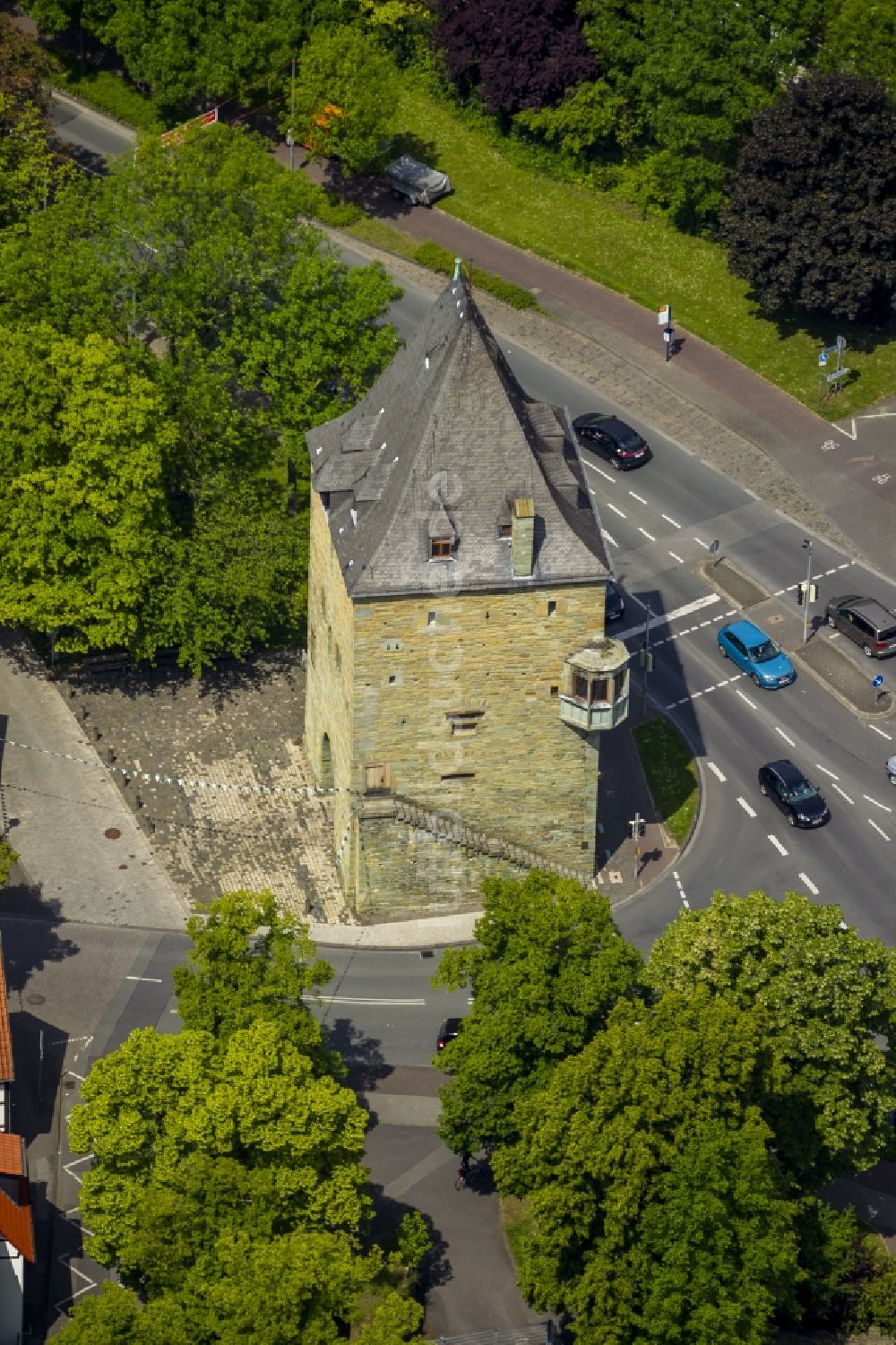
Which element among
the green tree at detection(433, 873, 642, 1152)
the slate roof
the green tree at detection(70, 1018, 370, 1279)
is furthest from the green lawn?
the green tree at detection(70, 1018, 370, 1279)

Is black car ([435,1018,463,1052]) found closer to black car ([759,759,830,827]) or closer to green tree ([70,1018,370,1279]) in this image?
green tree ([70,1018,370,1279])

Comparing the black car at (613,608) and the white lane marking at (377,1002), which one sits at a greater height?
the black car at (613,608)

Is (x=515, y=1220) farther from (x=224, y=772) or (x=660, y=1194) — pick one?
(x=224, y=772)

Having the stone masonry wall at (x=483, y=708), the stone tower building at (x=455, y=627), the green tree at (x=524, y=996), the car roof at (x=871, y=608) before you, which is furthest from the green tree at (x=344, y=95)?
the green tree at (x=524, y=996)

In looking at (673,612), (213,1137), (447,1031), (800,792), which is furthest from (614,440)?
(213,1137)

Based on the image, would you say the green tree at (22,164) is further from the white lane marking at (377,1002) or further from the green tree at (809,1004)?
the green tree at (809,1004)

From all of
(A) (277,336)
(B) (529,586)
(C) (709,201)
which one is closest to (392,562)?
(B) (529,586)
